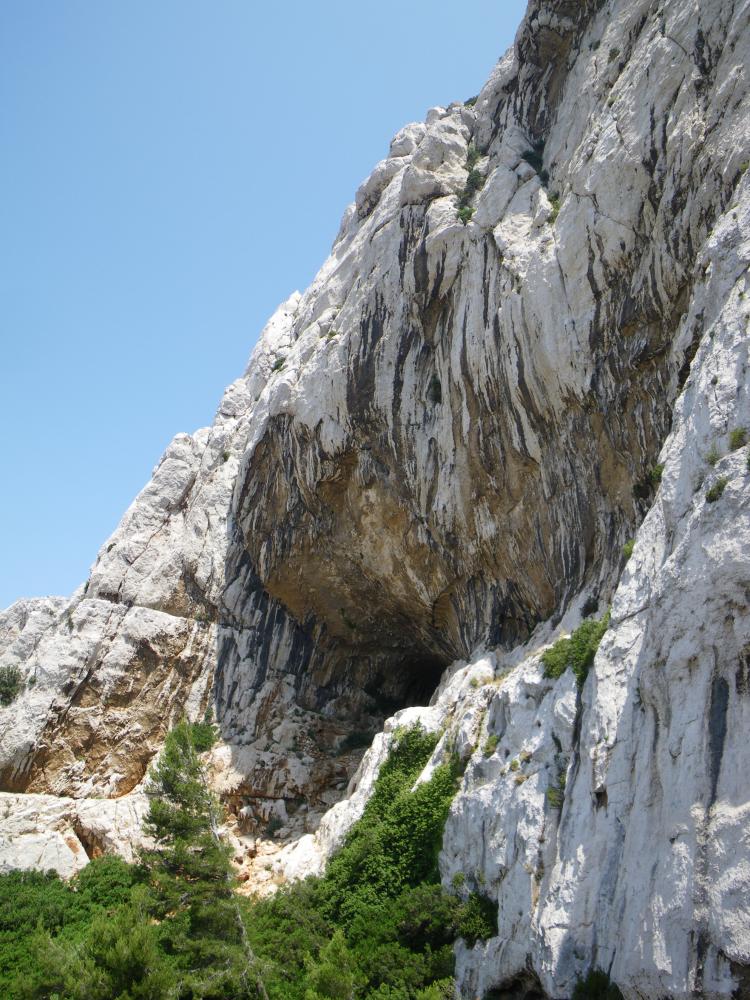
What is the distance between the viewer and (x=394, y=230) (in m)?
27.7

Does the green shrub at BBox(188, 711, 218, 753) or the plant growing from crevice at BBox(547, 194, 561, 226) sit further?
the green shrub at BBox(188, 711, 218, 753)

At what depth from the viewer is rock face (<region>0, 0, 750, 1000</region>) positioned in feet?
35.9

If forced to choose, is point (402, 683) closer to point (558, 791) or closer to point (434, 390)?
point (434, 390)

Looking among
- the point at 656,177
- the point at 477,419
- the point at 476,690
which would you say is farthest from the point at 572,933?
the point at 656,177

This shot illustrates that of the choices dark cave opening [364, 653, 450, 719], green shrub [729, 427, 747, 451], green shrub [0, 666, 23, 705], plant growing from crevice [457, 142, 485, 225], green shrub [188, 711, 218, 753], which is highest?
plant growing from crevice [457, 142, 485, 225]

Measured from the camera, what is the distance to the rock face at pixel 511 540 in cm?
1095

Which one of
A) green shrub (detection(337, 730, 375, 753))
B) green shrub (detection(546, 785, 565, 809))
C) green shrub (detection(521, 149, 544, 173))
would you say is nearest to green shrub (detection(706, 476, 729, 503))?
green shrub (detection(546, 785, 565, 809))

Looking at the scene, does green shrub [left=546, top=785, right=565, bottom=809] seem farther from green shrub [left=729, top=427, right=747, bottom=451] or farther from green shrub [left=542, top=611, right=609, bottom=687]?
green shrub [left=729, top=427, right=747, bottom=451]

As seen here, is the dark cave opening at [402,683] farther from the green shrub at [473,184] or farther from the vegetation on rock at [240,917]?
the green shrub at [473,184]

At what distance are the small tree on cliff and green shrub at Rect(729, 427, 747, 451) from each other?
1479 centimetres

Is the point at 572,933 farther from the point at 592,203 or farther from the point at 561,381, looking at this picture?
the point at 592,203

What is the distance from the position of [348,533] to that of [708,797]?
2051cm

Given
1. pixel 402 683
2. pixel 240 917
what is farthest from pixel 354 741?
pixel 240 917

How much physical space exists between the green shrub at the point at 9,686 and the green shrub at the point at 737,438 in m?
31.0
